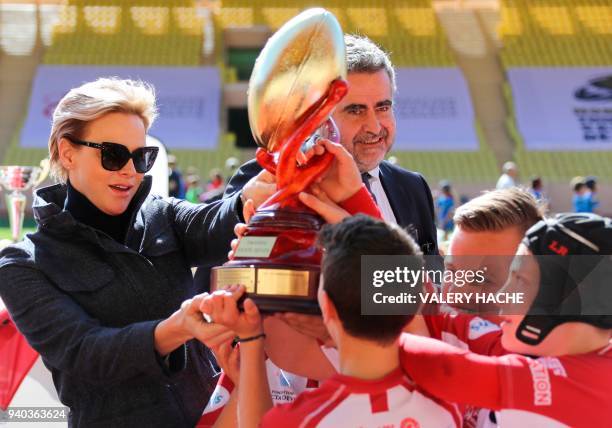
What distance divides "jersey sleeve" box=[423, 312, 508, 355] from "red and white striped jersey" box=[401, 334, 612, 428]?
27 cm

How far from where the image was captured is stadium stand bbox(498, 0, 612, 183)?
21812 millimetres

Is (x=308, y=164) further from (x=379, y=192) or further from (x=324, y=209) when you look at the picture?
(x=379, y=192)

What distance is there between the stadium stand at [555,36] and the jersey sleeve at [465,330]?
18.9 m

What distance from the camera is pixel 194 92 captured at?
20.8 meters

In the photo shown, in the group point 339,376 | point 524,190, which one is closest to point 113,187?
point 339,376

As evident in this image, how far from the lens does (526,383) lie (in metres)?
1.23

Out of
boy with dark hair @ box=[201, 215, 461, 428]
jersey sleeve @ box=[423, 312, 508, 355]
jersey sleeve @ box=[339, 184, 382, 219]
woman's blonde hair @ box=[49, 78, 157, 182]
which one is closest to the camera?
boy with dark hair @ box=[201, 215, 461, 428]

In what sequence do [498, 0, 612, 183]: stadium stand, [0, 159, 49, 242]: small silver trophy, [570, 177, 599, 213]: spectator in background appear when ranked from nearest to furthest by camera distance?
[0, 159, 49, 242]: small silver trophy → [570, 177, 599, 213]: spectator in background → [498, 0, 612, 183]: stadium stand

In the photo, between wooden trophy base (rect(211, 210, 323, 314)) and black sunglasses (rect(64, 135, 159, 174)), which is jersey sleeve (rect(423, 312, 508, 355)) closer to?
wooden trophy base (rect(211, 210, 323, 314))

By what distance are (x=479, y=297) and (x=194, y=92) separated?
19751 mm

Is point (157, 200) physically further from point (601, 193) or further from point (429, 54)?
point (429, 54)

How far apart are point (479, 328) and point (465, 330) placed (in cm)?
3

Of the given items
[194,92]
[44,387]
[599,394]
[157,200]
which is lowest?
[44,387]

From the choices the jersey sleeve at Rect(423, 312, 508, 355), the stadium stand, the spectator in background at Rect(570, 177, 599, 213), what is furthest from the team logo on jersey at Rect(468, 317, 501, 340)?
the stadium stand
